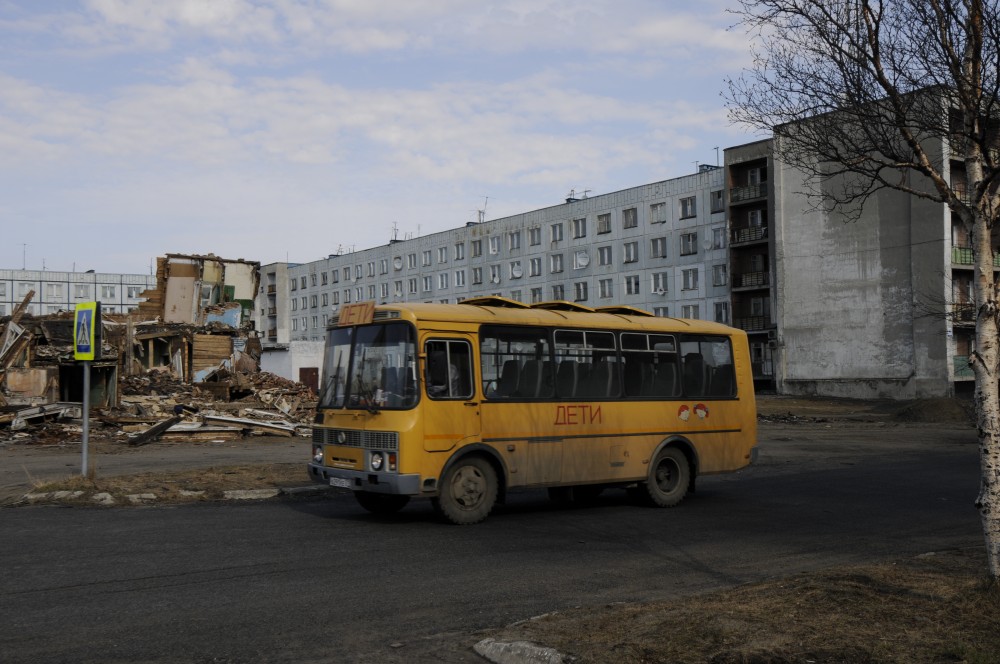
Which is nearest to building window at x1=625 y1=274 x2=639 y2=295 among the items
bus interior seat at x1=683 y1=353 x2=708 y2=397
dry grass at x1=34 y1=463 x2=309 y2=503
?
dry grass at x1=34 y1=463 x2=309 y2=503

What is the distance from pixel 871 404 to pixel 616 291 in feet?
87.7

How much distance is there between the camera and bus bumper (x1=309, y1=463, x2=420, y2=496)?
1176 cm

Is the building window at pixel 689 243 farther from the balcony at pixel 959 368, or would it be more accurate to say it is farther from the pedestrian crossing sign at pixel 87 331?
the pedestrian crossing sign at pixel 87 331

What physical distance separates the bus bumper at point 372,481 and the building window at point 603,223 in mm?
64232

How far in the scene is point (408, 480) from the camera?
38.7ft

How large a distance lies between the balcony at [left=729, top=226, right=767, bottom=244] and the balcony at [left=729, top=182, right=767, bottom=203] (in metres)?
1.97

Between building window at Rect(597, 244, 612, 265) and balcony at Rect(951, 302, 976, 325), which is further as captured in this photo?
building window at Rect(597, 244, 612, 265)

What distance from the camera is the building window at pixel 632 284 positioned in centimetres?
7356

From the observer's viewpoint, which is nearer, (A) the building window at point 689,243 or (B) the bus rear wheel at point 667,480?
(B) the bus rear wheel at point 667,480

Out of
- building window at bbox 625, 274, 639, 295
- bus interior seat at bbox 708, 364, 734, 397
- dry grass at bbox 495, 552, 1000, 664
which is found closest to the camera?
dry grass at bbox 495, 552, 1000, 664

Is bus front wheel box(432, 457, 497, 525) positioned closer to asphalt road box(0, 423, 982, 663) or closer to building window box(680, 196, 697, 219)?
asphalt road box(0, 423, 982, 663)

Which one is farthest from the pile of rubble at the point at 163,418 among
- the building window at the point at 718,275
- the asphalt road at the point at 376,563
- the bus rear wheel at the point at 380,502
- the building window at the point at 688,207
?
the building window at the point at 688,207

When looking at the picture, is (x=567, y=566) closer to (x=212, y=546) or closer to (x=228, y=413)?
(x=212, y=546)

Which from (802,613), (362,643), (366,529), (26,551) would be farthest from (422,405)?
(802,613)
